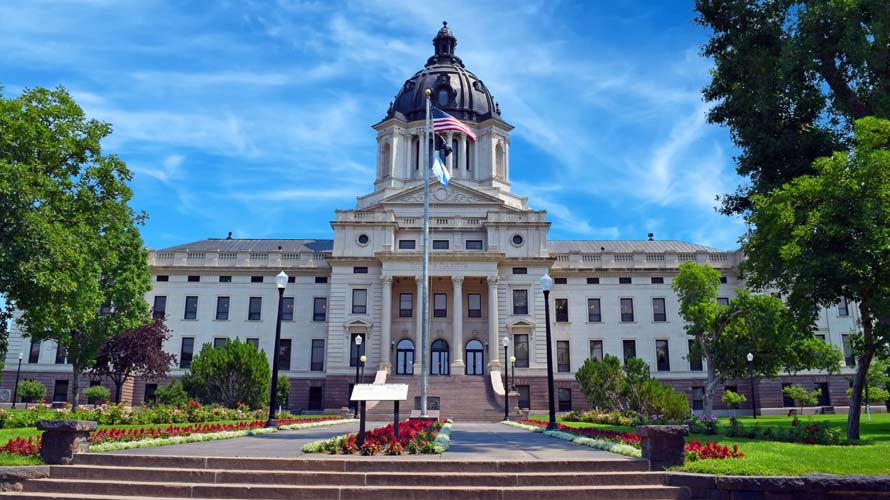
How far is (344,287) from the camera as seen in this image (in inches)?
2066

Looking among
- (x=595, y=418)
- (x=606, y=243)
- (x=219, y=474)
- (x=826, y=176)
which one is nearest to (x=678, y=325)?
(x=606, y=243)

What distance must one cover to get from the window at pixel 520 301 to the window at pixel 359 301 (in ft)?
38.8

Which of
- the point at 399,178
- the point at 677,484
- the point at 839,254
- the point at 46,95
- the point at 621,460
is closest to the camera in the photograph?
the point at 677,484

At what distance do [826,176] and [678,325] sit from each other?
36.7 meters

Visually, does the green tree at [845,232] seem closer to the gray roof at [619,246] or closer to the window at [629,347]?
the window at [629,347]

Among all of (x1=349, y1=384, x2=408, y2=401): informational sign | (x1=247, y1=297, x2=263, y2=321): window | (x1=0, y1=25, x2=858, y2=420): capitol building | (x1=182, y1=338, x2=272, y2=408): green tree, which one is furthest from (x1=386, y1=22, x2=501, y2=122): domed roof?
(x1=349, y1=384, x2=408, y2=401): informational sign

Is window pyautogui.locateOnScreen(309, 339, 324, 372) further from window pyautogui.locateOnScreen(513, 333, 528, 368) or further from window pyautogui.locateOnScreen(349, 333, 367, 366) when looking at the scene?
window pyautogui.locateOnScreen(513, 333, 528, 368)

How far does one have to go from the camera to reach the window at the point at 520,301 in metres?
52.1

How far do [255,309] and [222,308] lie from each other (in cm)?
279

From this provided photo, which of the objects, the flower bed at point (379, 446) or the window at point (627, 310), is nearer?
the flower bed at point (379, 446)

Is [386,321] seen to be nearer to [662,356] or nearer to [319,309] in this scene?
[319,309]

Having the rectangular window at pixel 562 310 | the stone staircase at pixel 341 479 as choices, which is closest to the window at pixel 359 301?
the rectangular window at pixel 562 310

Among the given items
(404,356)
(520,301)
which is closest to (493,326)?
(520,301)

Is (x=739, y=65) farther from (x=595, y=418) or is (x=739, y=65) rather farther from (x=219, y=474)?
(x=219, y=474)
